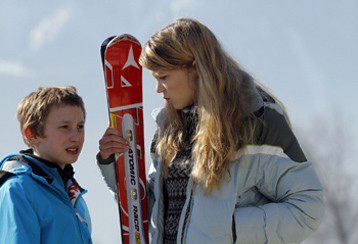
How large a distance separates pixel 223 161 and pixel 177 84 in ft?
1.48

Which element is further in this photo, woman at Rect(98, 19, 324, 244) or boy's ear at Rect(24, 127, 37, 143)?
boy's ear at Rect(24, 127, 37, 143)

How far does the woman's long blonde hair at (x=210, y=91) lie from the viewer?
333 cm

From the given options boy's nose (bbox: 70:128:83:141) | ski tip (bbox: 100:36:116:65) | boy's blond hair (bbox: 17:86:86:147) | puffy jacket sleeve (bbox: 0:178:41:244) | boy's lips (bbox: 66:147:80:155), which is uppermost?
ski tip (bbox: 100:36:116:65)

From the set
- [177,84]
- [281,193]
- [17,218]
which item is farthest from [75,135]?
[281,193]

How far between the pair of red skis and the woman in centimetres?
37

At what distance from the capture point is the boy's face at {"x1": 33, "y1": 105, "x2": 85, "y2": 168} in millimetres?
3809

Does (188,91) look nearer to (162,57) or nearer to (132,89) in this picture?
(162,57)

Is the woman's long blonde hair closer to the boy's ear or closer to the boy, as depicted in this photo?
the boy

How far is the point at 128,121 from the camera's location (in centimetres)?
411

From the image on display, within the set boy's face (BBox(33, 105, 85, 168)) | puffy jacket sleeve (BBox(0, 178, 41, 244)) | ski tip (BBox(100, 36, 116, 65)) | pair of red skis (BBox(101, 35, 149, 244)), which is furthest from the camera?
ski tip (BBox(100, 36, 116, 65))

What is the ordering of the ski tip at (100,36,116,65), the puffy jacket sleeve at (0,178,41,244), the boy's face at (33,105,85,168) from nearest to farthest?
1. the puffy jacket sleeve at (0,178,41,244)
2. the boy's face at (33,105,85,168)
3. the ski tip at (100,36,116,65)

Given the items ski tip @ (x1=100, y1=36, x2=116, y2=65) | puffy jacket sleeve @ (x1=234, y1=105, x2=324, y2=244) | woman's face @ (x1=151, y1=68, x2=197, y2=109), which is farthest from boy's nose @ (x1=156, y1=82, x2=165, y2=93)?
ski tip @ (x1=100, y1=36, x2=116, y2=65)

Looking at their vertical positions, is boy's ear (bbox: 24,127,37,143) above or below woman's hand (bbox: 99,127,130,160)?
above

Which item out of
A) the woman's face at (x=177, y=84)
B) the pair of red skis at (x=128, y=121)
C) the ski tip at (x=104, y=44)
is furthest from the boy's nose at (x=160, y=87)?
the ski tip at (x=104, y=44)
